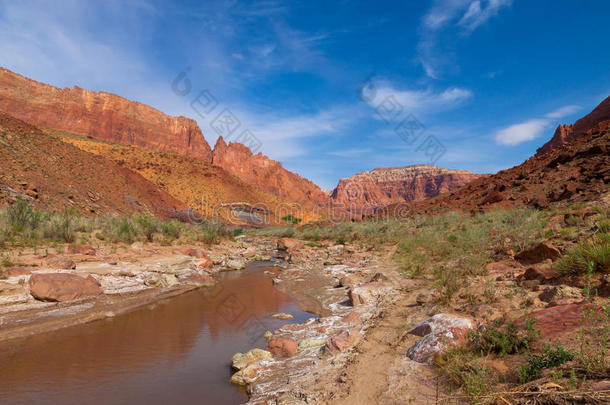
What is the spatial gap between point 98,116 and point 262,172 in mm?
54042

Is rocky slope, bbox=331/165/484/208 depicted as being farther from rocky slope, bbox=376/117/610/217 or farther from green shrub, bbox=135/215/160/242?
green shrub, bbox=135/215/160/242

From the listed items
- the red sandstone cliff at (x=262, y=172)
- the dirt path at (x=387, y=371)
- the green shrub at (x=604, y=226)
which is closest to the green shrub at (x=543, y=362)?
the dirt path at (x=387, y=371)

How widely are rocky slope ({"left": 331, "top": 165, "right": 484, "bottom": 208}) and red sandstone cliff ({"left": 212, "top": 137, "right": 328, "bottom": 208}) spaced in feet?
78.6

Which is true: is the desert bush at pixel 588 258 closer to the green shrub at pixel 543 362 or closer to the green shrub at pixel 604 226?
the green shrub at pixel 604 226

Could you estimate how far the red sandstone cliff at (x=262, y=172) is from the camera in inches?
4267

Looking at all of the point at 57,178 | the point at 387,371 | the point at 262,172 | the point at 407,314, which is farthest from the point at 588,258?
the point at 262,172

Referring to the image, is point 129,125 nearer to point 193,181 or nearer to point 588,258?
point 193,181

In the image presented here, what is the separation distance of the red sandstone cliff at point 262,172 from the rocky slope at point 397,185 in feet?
78.6

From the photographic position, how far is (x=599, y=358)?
195cm

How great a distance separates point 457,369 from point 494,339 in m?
0.45

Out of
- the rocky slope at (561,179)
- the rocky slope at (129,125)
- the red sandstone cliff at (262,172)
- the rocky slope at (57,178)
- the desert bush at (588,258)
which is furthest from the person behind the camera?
the red sandstone cliff at (262,172)

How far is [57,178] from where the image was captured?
20766 millimetres

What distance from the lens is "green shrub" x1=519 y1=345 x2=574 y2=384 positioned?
2.01m

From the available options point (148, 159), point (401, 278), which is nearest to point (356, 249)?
point (401, 278)
